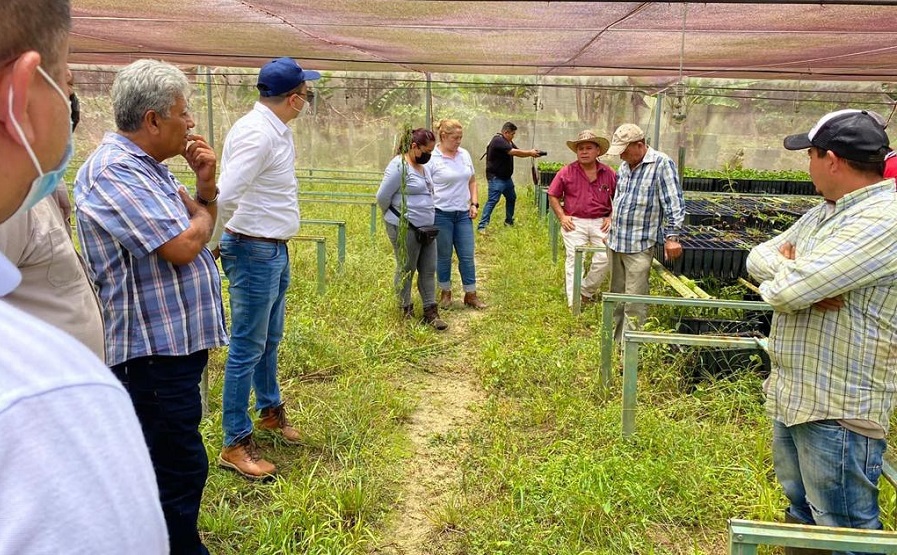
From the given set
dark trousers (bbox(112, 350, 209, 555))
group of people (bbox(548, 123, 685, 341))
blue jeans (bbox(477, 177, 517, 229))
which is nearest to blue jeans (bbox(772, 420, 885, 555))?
group of people (bbox(548, 123, 685, 341))

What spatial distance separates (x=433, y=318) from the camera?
5027 millimetres

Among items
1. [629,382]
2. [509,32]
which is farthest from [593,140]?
[629,382]

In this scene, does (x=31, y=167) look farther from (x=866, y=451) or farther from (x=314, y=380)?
(x=314, y=380)

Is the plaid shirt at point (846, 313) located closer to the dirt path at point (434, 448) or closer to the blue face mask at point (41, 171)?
the dirt path at point (434, 448)

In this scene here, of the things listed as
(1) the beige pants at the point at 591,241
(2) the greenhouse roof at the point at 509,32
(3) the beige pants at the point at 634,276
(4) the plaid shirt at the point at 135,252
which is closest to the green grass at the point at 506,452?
(3) the beige pants at the point at 634,276

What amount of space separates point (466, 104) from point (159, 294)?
41.4ft

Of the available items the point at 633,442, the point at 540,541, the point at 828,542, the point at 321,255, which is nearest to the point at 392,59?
the point at 321,255

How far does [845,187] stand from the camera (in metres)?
1.87

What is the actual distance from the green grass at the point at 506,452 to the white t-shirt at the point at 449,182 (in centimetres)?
103

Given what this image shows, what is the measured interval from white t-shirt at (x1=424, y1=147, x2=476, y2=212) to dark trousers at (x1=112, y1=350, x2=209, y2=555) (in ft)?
10.8

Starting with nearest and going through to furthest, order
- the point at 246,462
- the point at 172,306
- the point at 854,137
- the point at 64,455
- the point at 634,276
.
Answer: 1. the point at 64,455
2. the point at 854,137
3. the point at 172,306
4. the point at 246,462
5. the point at 634,276

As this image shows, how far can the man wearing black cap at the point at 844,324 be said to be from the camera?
1.77 metres

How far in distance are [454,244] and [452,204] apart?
45cm

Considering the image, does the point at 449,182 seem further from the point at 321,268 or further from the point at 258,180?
the point at 258,180
